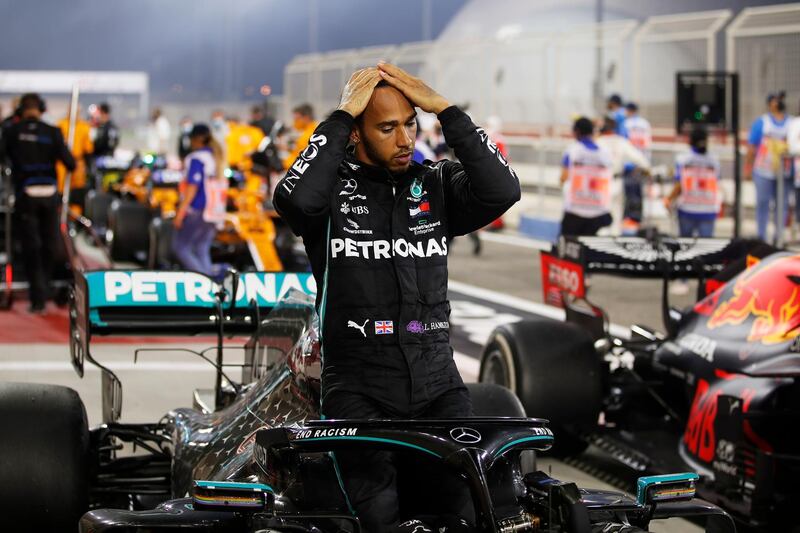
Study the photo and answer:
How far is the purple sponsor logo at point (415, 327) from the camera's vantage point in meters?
4.14

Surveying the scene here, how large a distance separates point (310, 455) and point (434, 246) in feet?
2.38

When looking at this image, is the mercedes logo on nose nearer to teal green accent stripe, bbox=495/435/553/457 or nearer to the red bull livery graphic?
teal green accent stripe, bbox=495/435/553/457

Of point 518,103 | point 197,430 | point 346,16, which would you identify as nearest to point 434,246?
point 197,430

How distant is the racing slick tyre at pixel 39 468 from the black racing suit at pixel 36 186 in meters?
7.70

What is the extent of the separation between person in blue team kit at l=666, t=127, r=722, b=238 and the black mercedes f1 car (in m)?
8.83

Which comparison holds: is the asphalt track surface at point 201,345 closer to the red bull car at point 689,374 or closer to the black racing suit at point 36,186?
the red bull car at point 689,374

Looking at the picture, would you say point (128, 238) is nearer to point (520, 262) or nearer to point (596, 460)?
point (520, 262)

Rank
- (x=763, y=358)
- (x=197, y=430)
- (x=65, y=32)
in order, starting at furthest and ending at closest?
(x=65, y=32), (x=763, y=358), (x=197, y=430)

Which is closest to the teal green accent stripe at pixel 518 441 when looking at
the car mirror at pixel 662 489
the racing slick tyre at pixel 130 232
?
the car mirror at pixel 662 489

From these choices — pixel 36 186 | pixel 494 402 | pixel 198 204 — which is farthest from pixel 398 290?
pixel 198 204

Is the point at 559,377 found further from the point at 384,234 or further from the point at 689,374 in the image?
the point at 384,234

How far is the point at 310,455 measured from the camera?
401 cm

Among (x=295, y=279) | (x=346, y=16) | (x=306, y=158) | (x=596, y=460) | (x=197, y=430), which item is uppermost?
(x=346, y=16)

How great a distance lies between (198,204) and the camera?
1406cm
